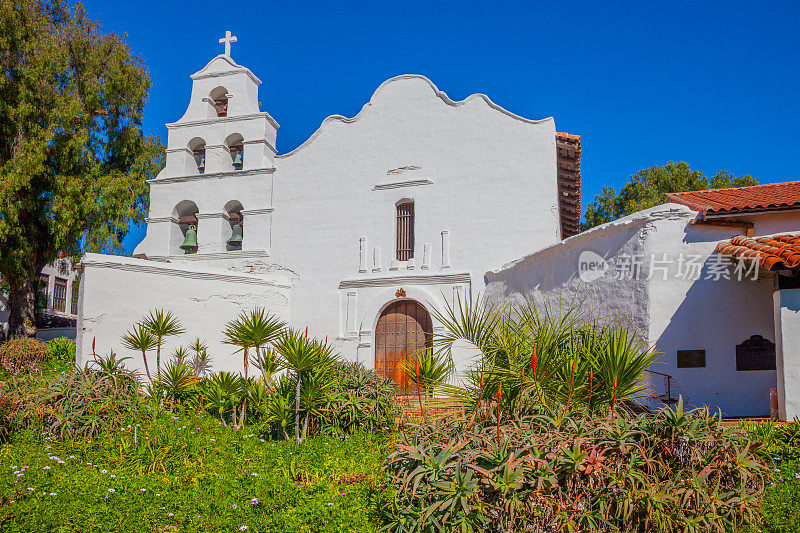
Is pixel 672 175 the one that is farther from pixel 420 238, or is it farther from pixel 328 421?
pixel 328 421

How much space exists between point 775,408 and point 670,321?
162 cm

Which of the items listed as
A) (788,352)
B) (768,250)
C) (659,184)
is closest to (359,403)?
(788,352)

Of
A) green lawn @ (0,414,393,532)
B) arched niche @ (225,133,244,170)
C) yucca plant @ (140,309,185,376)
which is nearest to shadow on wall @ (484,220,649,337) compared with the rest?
green lawn @ (0,414,393,532)

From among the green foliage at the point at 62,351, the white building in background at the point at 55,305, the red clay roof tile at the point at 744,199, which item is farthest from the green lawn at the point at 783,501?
the white building in background at the point at 55,305

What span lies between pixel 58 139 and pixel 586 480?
50.5 ft

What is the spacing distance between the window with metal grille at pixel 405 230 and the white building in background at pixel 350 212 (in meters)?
0.03

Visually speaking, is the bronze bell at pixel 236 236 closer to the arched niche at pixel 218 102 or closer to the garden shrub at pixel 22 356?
the arched niche at pixel 218 102

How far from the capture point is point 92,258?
35.7ft

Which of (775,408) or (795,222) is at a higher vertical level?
(795,222)

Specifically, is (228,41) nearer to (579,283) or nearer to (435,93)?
(435,93)

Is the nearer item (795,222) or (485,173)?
(795,222)

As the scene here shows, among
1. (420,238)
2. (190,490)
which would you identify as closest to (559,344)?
(190,490)

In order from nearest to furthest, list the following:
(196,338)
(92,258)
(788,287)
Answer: (788,287) → (92,258) → (196,338)

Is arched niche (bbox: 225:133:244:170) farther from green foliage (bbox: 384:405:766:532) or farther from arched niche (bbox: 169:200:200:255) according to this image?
green foliage (bbox: 384:405:766:532)
